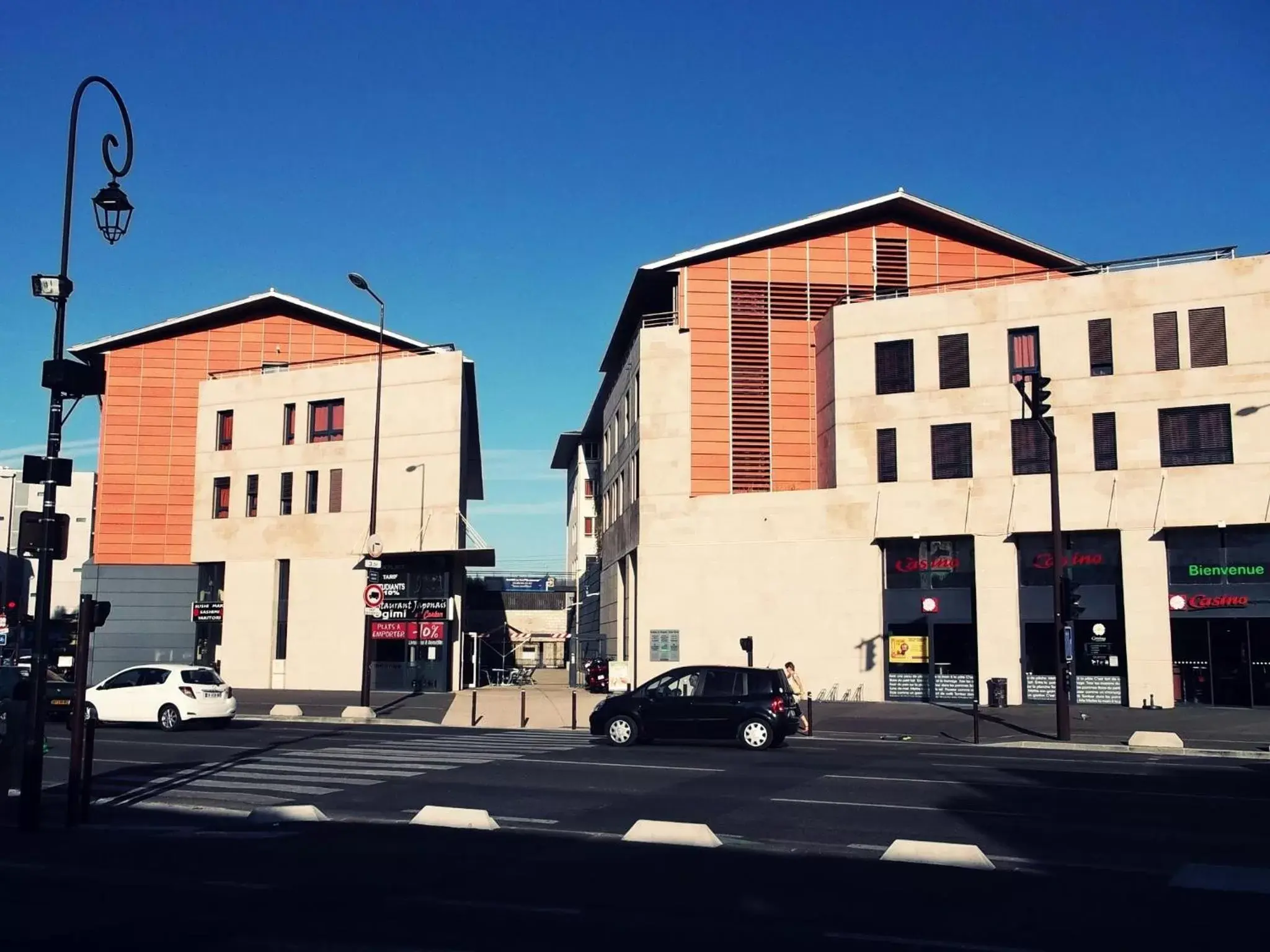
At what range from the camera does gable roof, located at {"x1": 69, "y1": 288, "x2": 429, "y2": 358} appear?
157 feet

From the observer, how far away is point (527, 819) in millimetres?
13945

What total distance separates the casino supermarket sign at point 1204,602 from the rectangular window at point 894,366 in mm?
10035

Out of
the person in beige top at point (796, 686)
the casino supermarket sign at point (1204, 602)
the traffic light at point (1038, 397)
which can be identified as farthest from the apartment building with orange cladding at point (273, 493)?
the casino supermarket sign at point (1204, 602)

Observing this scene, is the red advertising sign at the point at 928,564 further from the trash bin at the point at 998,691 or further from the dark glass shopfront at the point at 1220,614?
the dark glass shopfront at the point at 1220,614

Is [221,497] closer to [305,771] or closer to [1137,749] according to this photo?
[305,771]

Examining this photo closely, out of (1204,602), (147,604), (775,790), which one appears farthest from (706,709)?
(147,604)

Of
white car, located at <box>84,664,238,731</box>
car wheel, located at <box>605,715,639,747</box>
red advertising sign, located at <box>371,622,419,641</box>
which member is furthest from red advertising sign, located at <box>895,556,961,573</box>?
white car, located at <box>84,664,238,731</box>

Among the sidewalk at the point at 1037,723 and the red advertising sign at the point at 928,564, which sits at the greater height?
the red advertising sign at the point at 928,564

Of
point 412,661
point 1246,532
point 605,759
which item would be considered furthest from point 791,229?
point 605,759

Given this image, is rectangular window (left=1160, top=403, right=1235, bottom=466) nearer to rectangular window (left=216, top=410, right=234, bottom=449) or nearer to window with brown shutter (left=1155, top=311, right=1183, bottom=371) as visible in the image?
window with brown shutter (left=1155, top=311, right=1183, bottom=371)

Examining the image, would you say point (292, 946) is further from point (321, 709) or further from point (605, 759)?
point (321, 709)

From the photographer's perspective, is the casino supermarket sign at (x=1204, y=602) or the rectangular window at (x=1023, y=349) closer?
the casino supermarket sign at (x=1204, y=602)

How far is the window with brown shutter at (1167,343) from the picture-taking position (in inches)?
1367

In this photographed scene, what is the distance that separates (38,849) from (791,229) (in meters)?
34.8
